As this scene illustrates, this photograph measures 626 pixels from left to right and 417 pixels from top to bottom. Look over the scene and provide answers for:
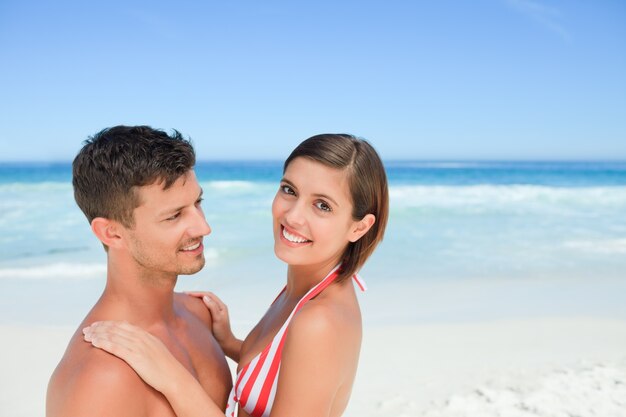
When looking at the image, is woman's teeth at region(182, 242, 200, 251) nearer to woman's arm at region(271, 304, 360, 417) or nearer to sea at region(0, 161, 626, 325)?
woman's arm at region(271, 304, 360, 417)

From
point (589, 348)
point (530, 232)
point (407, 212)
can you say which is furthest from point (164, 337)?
point (407, 212)

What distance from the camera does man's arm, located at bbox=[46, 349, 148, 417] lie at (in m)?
2.21

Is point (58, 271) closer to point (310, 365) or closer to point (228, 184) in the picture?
point (310, 365)

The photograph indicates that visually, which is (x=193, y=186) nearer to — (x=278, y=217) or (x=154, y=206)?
(x=154, y=206)

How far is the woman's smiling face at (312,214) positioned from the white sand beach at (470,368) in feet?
9.25

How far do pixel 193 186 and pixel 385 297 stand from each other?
634cm

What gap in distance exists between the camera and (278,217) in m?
3.00

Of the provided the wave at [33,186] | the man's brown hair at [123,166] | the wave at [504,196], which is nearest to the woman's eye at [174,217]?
the man's brown hair at [123,166]

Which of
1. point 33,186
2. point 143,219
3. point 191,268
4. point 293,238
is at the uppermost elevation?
point 143,219

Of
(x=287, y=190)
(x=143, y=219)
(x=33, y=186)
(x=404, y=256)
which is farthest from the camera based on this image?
(x=33, y=186)

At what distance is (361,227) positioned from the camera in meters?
2.96

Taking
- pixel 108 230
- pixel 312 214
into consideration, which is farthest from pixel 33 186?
pixel 312 214

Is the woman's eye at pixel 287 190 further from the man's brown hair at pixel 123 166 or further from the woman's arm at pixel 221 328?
the woman's arm at pixel 221 328

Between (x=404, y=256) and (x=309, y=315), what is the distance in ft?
32.1
